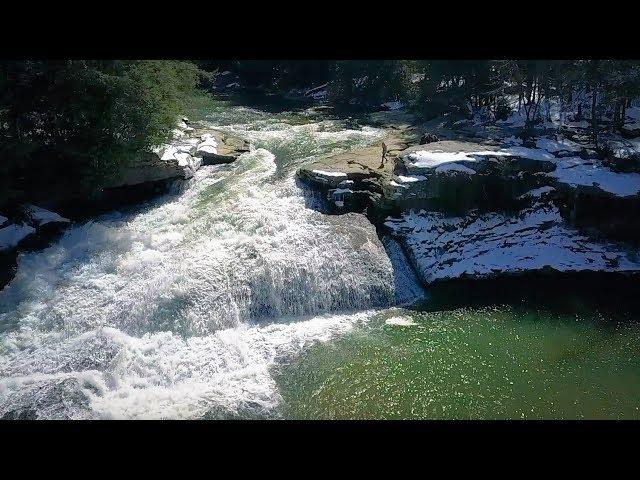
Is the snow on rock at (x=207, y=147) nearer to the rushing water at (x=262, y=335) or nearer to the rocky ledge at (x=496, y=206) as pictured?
the rushing water at (x=262, y=335)

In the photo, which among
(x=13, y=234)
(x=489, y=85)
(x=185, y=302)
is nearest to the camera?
(x=185, y=302)

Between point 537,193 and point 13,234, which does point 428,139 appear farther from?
point 13,234

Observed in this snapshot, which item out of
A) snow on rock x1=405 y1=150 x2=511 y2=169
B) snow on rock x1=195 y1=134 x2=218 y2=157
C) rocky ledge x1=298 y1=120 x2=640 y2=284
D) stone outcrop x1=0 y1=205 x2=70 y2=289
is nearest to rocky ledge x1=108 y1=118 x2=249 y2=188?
snow on rock x1=195 y1=134 x2=218 y2=157

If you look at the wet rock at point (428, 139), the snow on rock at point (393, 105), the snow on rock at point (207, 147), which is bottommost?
the snow on rock at point (207, 147)

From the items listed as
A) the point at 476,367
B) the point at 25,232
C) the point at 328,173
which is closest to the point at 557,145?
the point at 328,173

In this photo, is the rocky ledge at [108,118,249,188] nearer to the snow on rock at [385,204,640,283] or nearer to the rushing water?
the rushing water

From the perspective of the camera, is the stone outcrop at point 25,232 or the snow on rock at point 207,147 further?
the snow on rock at point 207,147

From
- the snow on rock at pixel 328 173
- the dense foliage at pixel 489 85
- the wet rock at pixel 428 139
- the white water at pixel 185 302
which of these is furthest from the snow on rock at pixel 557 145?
the white water at pixel 185 302

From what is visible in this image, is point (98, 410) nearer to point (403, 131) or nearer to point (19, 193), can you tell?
point (19, 193)
